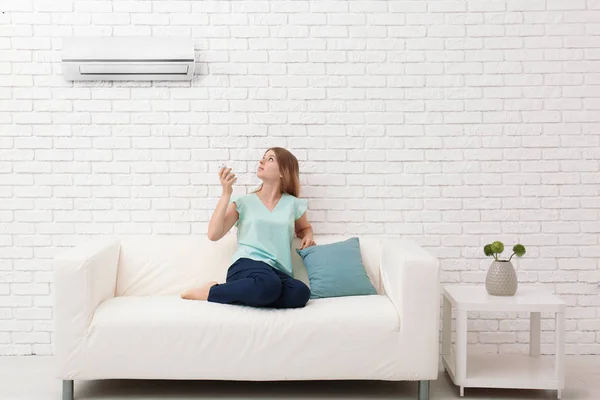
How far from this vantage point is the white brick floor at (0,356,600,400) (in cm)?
311

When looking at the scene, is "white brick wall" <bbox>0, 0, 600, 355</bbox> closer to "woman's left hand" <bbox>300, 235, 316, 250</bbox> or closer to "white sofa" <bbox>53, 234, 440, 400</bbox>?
"woman's left hand" <bbox>300, 235, 316, 250</bbox>

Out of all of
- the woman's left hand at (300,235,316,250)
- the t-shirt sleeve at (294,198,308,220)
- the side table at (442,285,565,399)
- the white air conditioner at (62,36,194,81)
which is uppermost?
the white air conditioner at (62,36,194,81)

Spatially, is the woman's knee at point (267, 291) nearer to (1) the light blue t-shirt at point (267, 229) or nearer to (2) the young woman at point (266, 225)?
(2) the young woman at point (266, 225)

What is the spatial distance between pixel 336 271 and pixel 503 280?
0.80 m

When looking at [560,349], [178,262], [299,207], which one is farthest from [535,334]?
[178,262]

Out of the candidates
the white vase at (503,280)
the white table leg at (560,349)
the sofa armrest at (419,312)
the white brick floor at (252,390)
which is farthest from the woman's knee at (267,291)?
the white table leg at (560,349)

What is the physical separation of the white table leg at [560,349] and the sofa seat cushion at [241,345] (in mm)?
754

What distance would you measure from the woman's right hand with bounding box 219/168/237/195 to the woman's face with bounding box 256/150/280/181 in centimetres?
16

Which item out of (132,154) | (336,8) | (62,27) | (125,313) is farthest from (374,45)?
(125,313)

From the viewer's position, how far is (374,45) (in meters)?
3.73

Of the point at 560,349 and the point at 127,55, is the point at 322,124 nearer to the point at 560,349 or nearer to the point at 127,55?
the point at 127,55

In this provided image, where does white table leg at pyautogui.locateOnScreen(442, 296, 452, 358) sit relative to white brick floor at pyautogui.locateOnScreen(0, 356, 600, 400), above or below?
above

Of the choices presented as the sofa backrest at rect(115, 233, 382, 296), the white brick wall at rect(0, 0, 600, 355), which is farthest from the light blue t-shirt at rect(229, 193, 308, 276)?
the white brick wall at rect(0, 0, 600, 355)

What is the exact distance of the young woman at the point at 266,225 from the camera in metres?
3.17
